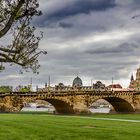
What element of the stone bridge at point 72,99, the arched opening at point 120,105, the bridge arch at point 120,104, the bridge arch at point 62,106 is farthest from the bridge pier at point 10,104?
the arched opening at point 120,105

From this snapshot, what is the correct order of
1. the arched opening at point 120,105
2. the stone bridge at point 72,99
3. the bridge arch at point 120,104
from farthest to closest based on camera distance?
1. the arched opening at point 120,105
2. the bridge arch at point 120,104
3. the stone bridge at point 72,99

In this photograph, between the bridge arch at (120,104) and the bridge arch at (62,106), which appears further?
the bridge arch at (120,104)

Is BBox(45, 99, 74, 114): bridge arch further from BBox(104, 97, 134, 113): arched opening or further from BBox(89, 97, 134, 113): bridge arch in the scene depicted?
BBox(104, 97, 134, 113): arched opening

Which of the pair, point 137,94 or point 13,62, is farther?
point 137,94

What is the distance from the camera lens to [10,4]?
31984 mm

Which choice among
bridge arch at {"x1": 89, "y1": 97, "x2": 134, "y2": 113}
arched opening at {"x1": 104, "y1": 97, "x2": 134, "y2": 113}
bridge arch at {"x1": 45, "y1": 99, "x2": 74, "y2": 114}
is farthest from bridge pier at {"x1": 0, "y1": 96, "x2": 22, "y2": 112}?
arched opening at {"x1": 104, "y1": 97, "x2": 134, "y2": 113}

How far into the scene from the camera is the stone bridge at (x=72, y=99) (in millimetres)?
110500

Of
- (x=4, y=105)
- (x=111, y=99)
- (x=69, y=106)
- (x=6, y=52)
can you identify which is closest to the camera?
(x=6, y=52)

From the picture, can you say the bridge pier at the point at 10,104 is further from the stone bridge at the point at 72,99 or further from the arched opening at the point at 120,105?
the arched opening at the point at 120,105

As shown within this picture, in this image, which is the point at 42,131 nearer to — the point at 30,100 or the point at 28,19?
the point at 28,19

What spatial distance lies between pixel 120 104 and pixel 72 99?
1103 inches

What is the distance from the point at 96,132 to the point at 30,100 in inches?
3229

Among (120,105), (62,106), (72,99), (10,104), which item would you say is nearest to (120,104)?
(120,105)

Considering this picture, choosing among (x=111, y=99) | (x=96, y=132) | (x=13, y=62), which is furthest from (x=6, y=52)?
(x=111, y=99)
